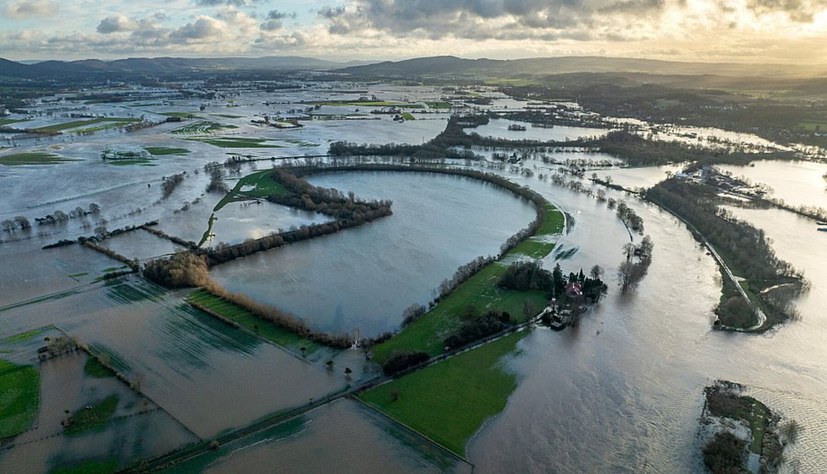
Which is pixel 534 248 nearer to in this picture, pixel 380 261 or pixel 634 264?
pixel 634 264

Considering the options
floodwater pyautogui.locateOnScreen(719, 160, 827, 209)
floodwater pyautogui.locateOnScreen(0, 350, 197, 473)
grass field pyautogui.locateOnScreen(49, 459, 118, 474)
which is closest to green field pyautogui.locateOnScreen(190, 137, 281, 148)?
floodwater pyautogui.locateOnScreen(0, 350, 197, 473)

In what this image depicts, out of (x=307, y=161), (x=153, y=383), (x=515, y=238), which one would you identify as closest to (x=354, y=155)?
(x=307, y=161)

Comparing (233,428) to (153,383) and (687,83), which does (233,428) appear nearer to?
(153,383)

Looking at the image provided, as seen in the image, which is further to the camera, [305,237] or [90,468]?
[305,237]

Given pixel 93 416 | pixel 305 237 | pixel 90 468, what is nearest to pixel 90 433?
pixel 93 416

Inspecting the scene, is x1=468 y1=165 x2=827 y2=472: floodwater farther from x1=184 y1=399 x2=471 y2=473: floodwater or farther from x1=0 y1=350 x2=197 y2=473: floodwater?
x1=0 y1=350 x2=197 y2=473: floodwater

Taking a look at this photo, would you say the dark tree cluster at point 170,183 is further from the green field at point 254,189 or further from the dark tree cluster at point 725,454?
the dark tree cluster at point 725,454
